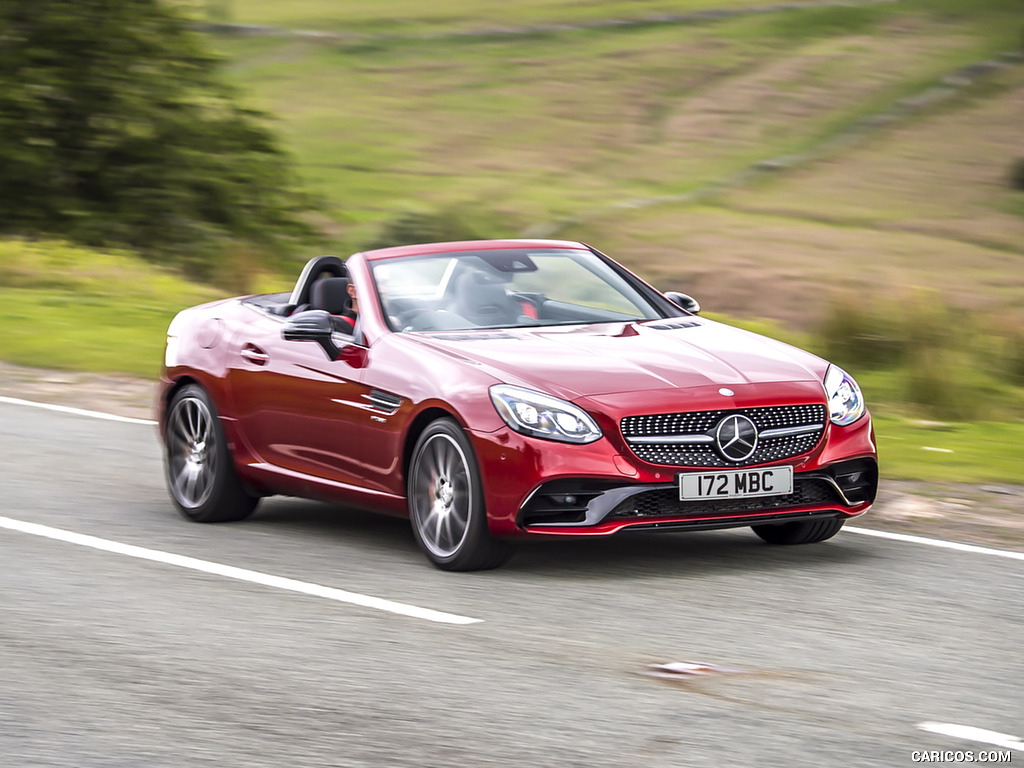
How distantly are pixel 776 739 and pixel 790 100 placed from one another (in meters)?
53.7

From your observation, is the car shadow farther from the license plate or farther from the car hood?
the car hood

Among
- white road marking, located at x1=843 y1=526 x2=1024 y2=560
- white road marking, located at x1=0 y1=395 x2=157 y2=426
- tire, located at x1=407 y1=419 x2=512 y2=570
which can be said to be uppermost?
tire, located at x1=407 y1=419 x2=512 y2=570

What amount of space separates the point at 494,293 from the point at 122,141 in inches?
747

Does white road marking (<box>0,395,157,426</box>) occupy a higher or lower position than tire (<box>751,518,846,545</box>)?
lower

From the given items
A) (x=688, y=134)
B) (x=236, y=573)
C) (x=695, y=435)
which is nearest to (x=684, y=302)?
(x=695, y=435)

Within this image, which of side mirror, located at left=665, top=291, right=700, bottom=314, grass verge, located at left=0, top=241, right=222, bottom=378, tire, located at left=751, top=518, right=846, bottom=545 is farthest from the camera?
grass verge, located at left=0, top=241, right=222, bottom=378

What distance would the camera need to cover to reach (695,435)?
25.0 feet

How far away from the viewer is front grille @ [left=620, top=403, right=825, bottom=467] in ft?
24.8

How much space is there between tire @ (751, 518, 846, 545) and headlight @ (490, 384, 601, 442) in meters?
1.32

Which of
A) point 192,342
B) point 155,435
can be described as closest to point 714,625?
point 192,342

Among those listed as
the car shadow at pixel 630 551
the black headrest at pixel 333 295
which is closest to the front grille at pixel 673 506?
the car shadow at pixel 630 551

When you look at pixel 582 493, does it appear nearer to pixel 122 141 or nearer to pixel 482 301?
pixel 482 301

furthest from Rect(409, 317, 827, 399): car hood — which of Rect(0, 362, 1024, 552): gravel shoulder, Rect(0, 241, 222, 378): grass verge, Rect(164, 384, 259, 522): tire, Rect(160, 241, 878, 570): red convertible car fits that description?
Rect(0, 241, 222, 378): grass verge

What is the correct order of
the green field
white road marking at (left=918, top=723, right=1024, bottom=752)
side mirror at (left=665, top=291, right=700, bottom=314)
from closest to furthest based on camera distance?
white road marking at (left=918, top=723, right=1024, bottom=752)
side mirror at (left=665, top=291, right=700, bottom=314)
the green field
